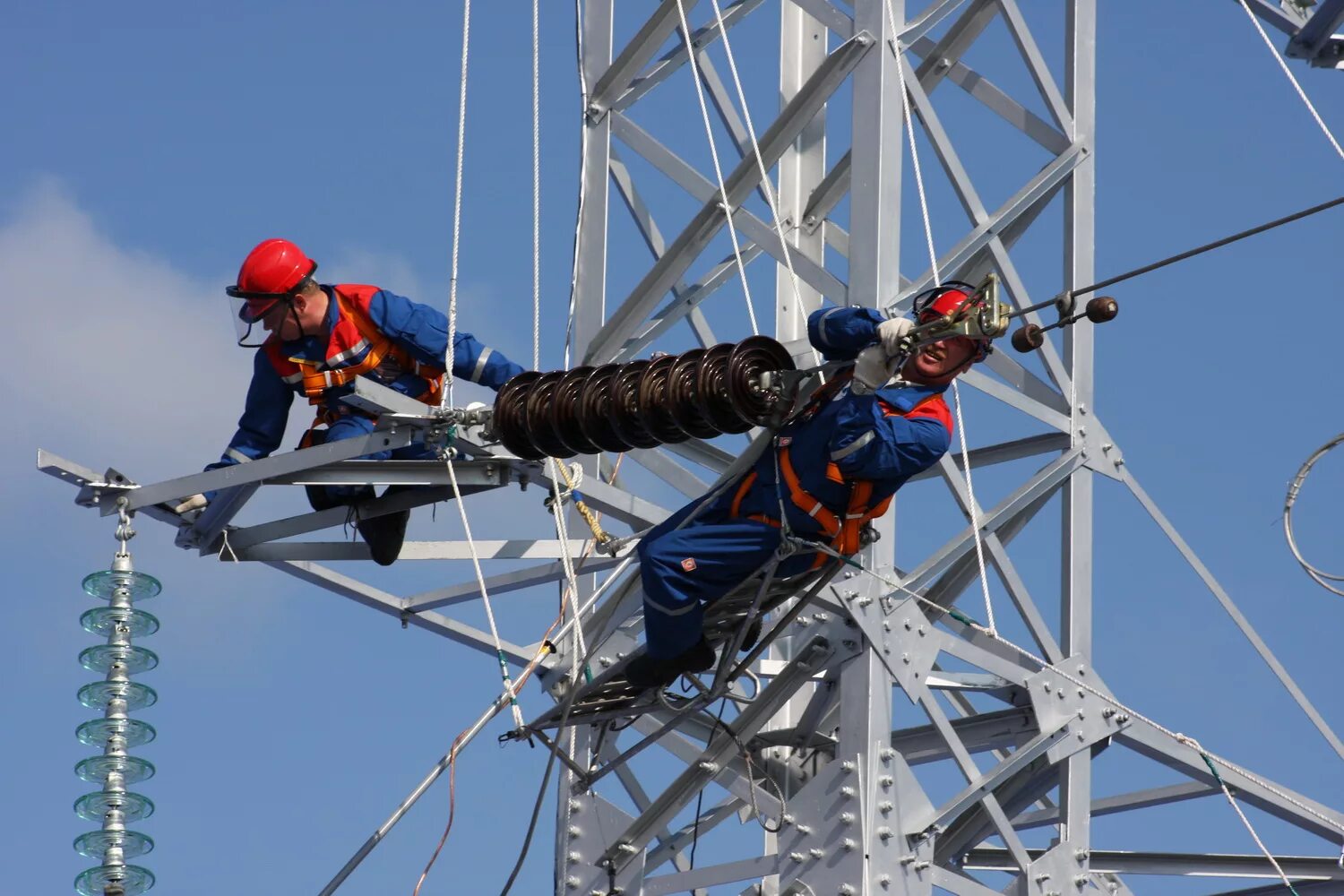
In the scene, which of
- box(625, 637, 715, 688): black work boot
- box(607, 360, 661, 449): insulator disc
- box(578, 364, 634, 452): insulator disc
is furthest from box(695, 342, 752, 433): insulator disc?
A: box(625, 637, 715, 688): black work boot

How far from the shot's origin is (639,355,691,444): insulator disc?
1107cm

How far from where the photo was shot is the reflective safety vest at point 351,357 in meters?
12.8

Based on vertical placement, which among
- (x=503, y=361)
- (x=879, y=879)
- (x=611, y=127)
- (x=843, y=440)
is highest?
A: (x=611, y=127)

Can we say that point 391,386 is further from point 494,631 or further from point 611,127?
point 611,127

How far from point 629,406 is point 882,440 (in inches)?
43.7

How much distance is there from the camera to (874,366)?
10.5 meters

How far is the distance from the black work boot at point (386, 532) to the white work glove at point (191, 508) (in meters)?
0.73

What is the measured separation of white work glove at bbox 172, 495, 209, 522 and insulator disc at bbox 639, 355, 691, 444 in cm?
253

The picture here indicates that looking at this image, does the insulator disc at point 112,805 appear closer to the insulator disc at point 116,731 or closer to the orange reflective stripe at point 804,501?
the insulator disc at point 116,731

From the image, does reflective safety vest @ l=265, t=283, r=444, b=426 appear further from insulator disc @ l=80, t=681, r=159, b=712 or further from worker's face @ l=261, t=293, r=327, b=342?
insulator disc @ l=80, t=681, r=159, b=712

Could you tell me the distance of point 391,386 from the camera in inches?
507

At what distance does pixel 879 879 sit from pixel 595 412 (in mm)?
2439

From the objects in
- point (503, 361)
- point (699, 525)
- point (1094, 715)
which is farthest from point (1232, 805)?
point (503, 361)

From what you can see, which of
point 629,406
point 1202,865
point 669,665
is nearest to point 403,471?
point 629,406
